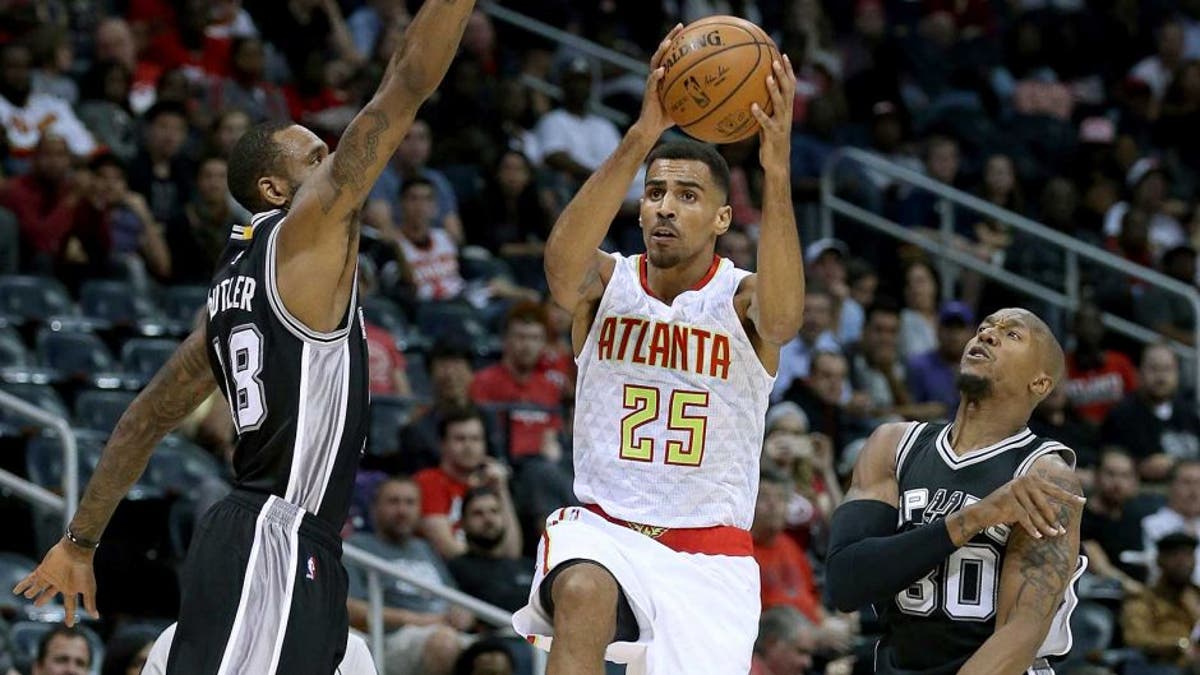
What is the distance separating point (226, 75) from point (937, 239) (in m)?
5.96

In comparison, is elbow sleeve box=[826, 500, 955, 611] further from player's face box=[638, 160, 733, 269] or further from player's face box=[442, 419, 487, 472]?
player's face box=[442, 419, 487, 472]

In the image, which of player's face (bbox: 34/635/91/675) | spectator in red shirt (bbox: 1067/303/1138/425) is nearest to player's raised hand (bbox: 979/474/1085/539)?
player's face (bbox: 34/635/91/675)

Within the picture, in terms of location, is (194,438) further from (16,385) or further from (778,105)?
(778,105)

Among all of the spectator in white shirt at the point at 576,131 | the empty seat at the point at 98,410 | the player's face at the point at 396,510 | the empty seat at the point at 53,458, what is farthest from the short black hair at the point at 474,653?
the spectator in white shirt at the point at 576,131

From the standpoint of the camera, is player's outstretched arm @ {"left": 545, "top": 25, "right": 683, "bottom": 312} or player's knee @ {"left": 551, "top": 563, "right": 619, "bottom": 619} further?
player's outstretched arm @ {"left": 545, "top": 25, "right": 683, "bottom": 312}

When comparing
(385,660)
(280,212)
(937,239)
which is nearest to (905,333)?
(937,239)

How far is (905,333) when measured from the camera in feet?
50.9

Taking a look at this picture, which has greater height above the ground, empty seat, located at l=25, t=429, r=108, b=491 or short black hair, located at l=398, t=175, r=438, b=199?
short black hair, located at l=398, t=175, r=438, b=199

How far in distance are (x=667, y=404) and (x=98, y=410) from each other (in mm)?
5606

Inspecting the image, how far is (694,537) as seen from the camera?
7.00m

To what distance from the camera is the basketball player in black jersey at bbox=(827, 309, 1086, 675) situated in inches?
262

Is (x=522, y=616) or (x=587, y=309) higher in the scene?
(x=587, y=309)

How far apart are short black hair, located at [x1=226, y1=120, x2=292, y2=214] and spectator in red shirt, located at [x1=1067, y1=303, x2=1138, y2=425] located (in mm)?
9944

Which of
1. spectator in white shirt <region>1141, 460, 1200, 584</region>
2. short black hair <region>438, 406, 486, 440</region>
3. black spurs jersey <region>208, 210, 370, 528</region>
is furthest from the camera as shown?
spectator in white shirt <region>1141, 460, 1200, 584</region>
